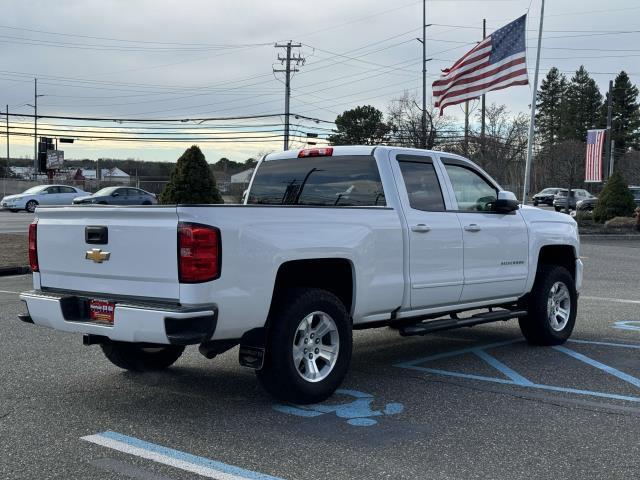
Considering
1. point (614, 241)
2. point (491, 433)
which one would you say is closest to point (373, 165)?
point (491, 433)

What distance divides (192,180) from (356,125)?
40.5 m

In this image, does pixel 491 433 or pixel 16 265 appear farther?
pixel 16 265

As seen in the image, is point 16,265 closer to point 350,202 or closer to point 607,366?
point 350,202

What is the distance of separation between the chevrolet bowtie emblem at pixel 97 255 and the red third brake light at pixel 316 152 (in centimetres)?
243

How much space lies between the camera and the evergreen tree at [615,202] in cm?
2914

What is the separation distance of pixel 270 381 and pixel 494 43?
18273 millimetres

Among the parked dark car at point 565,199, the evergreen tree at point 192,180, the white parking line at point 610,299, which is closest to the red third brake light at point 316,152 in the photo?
the white parking line at point 610,299

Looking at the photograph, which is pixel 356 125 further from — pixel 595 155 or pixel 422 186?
pixel 422 186

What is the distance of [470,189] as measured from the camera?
24.1 ft

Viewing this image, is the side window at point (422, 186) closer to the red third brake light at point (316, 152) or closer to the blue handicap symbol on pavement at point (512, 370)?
the red third brake light at point (316, 152)

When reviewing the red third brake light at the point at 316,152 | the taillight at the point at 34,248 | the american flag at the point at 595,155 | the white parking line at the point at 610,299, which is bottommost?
the white parking line at the point at 610,299

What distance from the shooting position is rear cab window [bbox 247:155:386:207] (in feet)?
21.8

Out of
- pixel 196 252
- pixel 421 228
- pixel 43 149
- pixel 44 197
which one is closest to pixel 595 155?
pixel 44 197

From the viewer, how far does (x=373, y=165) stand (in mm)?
6680
